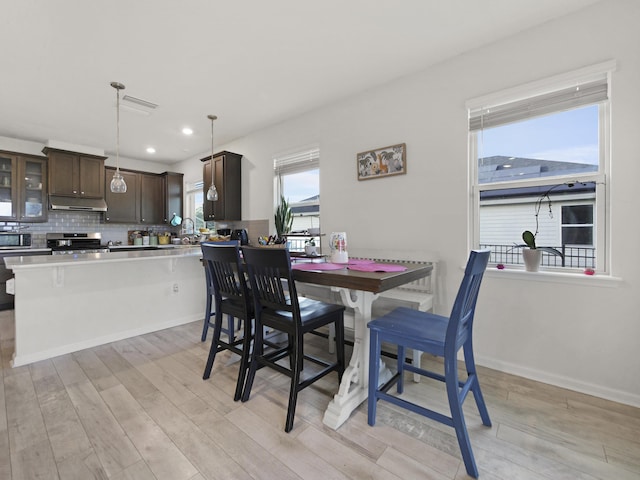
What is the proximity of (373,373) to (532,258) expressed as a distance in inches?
59.1

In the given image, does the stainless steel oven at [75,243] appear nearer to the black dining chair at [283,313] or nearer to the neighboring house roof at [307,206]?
the neighboring house roof at [307,206]

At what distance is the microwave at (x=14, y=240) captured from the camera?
13.3 feet

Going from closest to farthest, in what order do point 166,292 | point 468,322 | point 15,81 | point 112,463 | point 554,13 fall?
point 112,463 < point 468,322 < point 554,13 < point 15,81 < point 166,292

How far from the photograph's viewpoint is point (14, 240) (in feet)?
13.6

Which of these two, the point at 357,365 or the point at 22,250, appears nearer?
the point at 357,365

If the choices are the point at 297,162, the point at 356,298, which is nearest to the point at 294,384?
the point at 356,298

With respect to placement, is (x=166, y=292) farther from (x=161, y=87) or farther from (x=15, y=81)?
(x=15, y=81)

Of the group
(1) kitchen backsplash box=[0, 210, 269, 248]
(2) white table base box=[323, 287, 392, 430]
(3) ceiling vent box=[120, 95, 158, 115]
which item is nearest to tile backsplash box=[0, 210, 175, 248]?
(1) kitchen backsplash box=[0, 210, 269, 248]

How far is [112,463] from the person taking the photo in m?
1.35

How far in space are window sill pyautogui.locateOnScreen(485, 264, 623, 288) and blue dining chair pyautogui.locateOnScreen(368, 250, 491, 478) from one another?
893 millimetres

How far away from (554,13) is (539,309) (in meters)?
2.08

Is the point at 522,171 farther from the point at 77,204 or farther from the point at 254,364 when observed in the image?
the point at 77,204

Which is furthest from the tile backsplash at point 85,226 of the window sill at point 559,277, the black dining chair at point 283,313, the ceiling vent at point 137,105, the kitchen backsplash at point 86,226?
the window sill at point 559,277

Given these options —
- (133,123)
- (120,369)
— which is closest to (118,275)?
(120,369)
